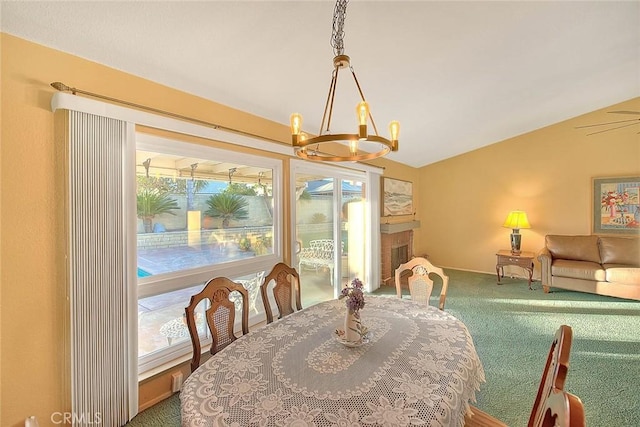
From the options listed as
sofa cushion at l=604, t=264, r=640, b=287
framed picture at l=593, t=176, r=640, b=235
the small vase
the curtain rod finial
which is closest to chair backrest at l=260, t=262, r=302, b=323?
the small vase

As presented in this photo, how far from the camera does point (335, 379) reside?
3.78ft

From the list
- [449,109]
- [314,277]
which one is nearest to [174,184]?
[314,277]

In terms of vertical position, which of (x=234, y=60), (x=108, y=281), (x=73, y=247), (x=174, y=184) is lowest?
(x=108, y=281)

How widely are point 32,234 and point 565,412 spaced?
232 cm

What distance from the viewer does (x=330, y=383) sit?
113cm

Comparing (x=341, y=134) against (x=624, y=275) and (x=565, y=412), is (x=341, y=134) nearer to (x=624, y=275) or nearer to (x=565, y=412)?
(x=565, y=412)

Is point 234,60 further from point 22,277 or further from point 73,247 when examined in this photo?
point 22,277

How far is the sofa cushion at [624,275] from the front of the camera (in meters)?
3.69

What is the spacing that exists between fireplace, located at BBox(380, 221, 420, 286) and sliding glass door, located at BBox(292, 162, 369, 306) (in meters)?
0.52

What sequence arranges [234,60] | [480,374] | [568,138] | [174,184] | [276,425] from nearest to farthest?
[276,425] < [480,374] < [234,60] < [174,184] < [568,138]

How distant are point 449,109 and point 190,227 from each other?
3.27m

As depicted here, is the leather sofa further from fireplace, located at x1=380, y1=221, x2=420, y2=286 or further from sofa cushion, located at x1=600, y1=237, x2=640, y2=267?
fireplace, located at x1=380, y1=221, x2=420, y2=286

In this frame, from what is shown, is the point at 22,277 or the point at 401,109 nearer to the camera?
the point at 22,277

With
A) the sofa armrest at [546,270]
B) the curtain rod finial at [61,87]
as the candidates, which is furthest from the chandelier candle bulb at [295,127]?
the sofa armrest at [546,270]
